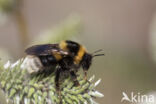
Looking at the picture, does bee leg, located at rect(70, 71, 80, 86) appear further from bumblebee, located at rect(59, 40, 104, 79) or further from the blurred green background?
the blurred green background

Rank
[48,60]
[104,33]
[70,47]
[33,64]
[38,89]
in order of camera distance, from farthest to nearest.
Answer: [104,33] < [70,47] < [48,60] < [33,64] < [38,89]

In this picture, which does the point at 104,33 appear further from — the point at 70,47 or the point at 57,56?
the point at 57,56

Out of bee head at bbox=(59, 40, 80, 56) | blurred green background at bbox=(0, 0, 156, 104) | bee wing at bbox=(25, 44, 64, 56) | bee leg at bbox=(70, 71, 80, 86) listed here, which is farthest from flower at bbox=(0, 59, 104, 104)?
blurred green background at bbox=(0, 0, 156, 104)

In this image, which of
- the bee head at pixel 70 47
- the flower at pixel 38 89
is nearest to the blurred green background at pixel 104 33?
the bee head at pixel 70 47

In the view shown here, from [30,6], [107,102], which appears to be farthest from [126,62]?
[30,6]

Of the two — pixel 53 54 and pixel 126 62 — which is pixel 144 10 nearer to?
pixel 126 62

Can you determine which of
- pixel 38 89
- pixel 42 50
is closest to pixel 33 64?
pixel 42 50
